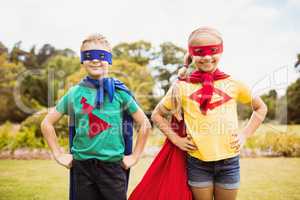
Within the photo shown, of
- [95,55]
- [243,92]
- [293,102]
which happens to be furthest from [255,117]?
[293,102]

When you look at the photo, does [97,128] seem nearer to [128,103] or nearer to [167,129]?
[128,103]

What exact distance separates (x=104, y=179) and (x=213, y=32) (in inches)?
48.2

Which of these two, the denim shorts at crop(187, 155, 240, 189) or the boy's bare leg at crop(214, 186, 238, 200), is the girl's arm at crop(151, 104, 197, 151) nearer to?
the denim shorts at crop(187, 155, 240, 189)

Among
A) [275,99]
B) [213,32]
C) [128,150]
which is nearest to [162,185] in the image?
[128,150]

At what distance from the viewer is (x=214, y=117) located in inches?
99.2

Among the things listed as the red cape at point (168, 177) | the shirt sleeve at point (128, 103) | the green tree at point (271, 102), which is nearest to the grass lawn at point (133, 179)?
the green tree at point (271, 102)

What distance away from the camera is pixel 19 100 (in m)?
10.4

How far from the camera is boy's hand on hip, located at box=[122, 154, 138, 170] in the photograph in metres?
2.60

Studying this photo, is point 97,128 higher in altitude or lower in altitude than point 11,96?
higher

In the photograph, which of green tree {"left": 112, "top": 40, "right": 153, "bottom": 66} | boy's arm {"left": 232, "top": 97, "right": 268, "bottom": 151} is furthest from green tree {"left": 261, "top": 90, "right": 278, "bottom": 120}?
boy's arm {"left": 232, "top": 97, "right": 268, "bottom": 151}

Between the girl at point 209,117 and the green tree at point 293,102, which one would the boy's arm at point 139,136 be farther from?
the green tree at point 293,102

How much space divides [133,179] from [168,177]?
116 inches

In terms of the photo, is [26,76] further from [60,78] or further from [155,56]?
[155,56]

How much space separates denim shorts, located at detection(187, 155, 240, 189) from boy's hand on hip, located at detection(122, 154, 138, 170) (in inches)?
16.2
